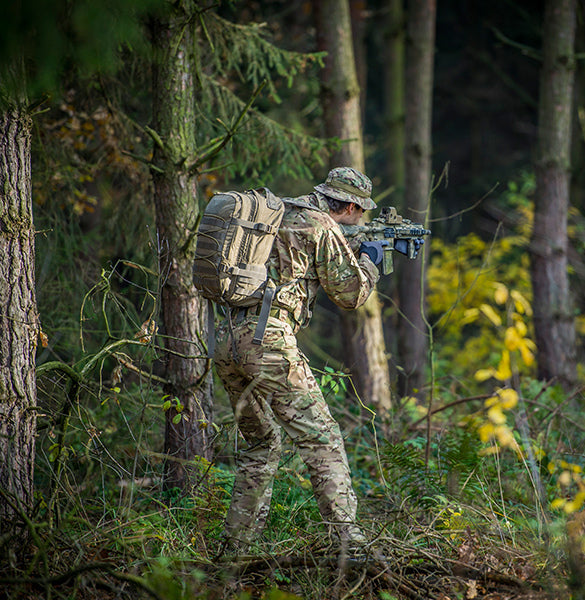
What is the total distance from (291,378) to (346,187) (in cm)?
129

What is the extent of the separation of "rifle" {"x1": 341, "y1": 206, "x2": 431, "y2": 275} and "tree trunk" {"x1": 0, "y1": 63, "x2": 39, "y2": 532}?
2.00 metres

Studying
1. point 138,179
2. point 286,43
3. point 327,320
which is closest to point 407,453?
point 138,179

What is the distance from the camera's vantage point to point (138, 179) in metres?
6.33

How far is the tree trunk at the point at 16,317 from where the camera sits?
330cm

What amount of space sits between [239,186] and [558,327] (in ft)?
15.9

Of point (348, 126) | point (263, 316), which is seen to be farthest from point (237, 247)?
point (348, 126)

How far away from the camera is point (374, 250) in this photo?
4133mm

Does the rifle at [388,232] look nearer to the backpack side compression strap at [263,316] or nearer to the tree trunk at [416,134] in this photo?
the backpack side compression strap at [263,316]

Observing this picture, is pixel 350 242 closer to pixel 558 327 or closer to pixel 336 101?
pixel 336 101

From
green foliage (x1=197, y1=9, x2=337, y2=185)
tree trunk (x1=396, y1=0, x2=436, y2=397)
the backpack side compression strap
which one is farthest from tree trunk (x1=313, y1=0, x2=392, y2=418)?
the backpack side compression strap

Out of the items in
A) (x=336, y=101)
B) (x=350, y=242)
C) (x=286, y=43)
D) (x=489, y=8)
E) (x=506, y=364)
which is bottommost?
(x=506, y=364)

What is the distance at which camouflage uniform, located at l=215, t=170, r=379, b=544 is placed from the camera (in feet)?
11.9

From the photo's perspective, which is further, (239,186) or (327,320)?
(327,320)

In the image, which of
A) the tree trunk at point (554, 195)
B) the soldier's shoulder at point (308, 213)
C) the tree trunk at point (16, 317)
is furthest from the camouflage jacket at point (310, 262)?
the tree trunk at point (554, 195)
